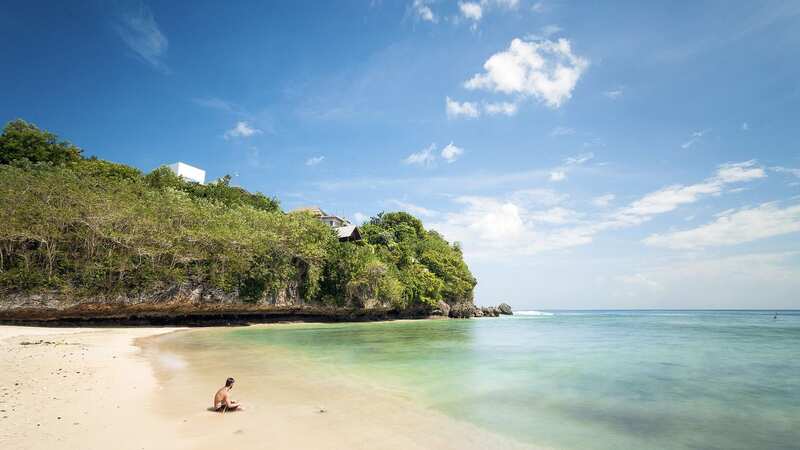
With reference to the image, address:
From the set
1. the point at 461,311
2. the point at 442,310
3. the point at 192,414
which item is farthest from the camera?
the point at 461,311

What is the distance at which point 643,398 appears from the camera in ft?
26.4

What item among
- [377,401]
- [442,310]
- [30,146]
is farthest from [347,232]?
[377,401]

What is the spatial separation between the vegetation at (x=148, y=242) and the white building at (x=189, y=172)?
7090mm

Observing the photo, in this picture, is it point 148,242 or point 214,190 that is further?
point 214,190

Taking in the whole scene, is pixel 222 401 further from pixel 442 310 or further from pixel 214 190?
pixel 442 310

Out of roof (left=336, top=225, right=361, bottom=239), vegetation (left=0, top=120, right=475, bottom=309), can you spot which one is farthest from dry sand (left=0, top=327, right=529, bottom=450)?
roof (left=336, top=225, right=361, bottom=239)

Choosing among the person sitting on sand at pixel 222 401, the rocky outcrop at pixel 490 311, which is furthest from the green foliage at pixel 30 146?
the rocky outcrop at pixel 490 311

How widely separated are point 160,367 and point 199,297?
1479 centimetres

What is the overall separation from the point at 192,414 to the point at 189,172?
145ft

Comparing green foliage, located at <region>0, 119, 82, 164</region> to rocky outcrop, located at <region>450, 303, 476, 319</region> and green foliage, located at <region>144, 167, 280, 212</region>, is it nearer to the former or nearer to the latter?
green foliage, located at <region>144, 167, 280, 212</region>

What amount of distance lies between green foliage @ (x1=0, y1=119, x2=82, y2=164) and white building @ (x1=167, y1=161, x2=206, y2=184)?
10116mm

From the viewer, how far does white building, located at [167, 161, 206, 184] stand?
42312 mm

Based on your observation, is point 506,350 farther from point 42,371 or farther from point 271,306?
point 271,306

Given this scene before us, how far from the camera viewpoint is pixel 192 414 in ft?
18.0
